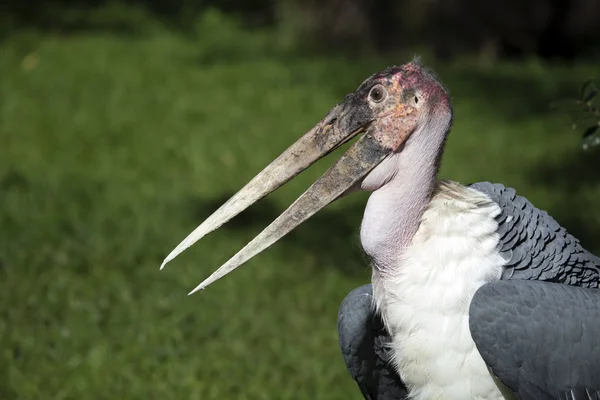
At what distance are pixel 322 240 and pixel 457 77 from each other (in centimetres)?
419

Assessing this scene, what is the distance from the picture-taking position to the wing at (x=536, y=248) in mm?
3260

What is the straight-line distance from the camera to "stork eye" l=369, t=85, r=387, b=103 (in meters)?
3.28

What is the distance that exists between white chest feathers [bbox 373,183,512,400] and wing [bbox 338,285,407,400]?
0.27 meters

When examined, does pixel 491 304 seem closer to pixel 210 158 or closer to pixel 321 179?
pixel 321 179

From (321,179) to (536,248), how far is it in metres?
0.72

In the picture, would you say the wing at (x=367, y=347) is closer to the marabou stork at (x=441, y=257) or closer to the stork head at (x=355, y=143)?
the marabou stork at (x=441, y=257)

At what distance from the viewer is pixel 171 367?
5.00m

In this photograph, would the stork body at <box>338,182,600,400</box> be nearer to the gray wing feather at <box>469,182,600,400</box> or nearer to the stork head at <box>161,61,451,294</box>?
the gray wing feather at <box>469,182,600,400</box>

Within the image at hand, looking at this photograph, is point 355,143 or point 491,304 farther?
point 355,143

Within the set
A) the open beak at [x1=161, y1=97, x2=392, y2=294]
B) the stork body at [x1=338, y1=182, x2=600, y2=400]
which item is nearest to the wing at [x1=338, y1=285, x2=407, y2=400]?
the stork body at [x1=338, y1=182, x2=600, y2=400]

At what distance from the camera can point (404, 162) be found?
3.29 meters

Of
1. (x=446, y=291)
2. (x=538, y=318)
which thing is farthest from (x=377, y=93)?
(x=538, y=318)

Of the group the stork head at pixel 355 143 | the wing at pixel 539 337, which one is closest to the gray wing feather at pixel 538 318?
the wing at pixel 539 337

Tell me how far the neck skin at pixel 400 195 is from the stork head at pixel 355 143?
21mm
